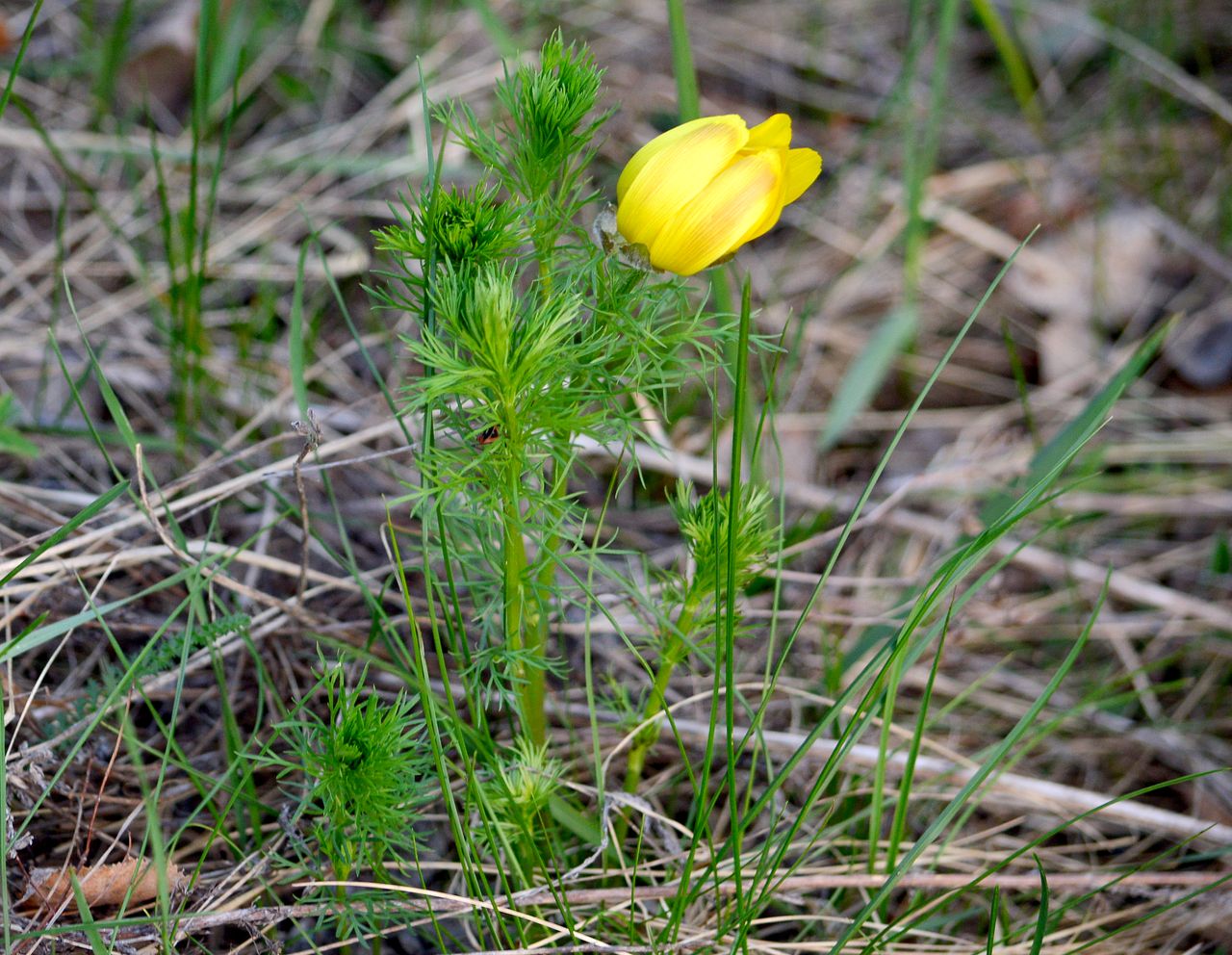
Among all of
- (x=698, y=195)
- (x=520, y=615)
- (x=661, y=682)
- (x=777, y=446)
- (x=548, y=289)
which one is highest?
(x=698, y=195)

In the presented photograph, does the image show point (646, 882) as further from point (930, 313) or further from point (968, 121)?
point (968, 121)

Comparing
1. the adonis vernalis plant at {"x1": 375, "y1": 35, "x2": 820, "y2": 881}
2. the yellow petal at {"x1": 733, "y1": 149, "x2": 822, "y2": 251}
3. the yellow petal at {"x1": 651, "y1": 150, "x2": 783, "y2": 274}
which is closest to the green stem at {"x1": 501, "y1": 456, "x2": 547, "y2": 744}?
the adonis vernalis plant at {"x1": 375, "y1": 35, "x2": 820, "y2": 881}

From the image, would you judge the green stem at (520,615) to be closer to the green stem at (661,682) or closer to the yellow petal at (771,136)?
the green stem at (661,682)

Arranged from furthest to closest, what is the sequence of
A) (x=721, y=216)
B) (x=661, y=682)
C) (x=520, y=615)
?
(x=661, y=682) → (x=520, y=615) → (x=721, y=216)

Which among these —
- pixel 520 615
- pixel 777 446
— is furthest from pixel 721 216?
pixel 520 615

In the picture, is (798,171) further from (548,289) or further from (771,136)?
(548,289)

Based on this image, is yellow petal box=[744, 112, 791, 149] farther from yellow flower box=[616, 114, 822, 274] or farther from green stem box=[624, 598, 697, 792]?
green stem box=[624, 598, 697, 792]
